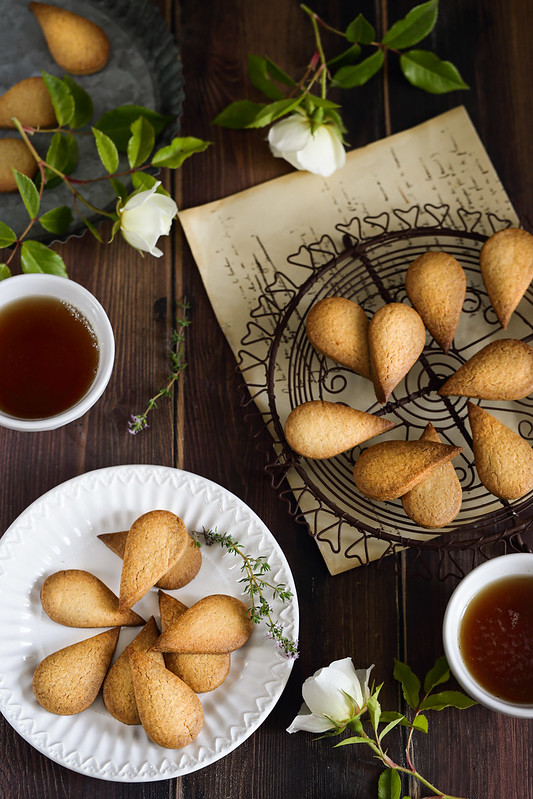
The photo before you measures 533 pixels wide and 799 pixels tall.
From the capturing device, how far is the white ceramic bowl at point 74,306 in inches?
32.3

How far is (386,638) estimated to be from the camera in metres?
0.91

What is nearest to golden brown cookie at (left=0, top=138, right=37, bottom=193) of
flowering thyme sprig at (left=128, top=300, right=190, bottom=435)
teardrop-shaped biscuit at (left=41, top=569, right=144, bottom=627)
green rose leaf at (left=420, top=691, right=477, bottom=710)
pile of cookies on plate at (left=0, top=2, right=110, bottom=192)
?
pile of cookies on plate at (left=0, top=2, right=110, bottom=192)

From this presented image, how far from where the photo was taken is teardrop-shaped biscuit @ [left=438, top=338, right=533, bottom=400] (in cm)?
85

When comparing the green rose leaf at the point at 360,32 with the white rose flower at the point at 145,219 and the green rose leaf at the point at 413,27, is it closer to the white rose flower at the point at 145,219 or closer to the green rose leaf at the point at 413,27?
the green rose leaf at the point at 413,27

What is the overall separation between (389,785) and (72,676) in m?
0.39

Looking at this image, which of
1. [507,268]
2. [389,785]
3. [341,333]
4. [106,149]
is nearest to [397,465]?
[341,333]

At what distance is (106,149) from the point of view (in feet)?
2.75

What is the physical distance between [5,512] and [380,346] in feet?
1.62

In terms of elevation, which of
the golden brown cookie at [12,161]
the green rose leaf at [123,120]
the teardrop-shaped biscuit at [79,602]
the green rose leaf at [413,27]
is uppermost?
the green rose leaf at [413,27]

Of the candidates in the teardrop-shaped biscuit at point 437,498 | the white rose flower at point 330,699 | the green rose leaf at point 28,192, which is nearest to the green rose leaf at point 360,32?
the green rose leaf at point 28,192

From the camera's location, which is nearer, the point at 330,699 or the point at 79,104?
the point at 330,699

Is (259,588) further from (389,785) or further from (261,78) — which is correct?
(261,78)

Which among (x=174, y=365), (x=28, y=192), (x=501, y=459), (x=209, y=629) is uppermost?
(x=28, y=192)

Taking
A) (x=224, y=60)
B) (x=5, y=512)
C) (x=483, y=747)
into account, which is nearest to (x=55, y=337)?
(x=5, y=512)
